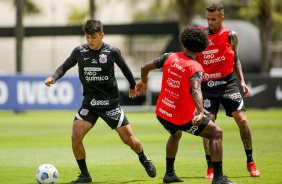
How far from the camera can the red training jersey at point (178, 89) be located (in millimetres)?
7543

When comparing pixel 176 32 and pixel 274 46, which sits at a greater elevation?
pixel 176 32

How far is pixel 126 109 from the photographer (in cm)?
2786

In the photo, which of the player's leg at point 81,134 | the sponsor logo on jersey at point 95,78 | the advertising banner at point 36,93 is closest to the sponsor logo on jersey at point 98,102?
the player's leg at point 81,134

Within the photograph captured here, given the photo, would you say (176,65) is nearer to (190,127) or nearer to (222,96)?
(190,127)

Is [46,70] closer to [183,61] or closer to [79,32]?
[79,32]

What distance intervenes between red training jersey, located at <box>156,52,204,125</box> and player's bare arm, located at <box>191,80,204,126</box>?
16 centimetres

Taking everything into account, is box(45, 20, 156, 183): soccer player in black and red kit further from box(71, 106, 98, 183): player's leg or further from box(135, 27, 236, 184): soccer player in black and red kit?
box(135, 27, 236, 184): soccer player in black and red kit

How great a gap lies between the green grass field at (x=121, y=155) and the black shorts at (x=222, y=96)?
996 mm

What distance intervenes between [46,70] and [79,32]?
602 centimetres

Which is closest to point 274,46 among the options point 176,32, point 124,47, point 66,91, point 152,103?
point 124,47

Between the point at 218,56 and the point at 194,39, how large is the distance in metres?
1.50

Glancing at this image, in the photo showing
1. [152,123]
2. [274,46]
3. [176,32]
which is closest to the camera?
[152,123]

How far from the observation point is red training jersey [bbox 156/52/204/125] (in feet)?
24.7

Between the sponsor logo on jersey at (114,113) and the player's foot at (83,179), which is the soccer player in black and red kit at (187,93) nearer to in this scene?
the sponsor logo on jersey at (114,113)
